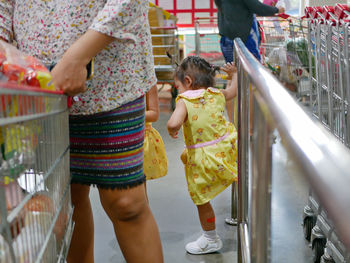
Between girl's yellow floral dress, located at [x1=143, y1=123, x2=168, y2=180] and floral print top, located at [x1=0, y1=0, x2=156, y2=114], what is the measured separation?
0.92m

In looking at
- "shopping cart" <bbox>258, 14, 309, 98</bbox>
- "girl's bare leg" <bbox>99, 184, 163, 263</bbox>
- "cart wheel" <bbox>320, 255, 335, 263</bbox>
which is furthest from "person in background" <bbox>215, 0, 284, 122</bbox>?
"girl's bare leg" <bbox>99, 184, 163, 263</bbox>

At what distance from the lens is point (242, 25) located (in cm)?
295

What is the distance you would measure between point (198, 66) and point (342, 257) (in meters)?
1.11

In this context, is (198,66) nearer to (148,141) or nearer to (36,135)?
(148,141)

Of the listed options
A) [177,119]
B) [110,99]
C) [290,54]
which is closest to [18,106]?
[110,99]

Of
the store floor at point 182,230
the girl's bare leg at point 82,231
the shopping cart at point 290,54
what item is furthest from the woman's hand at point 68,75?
the shopping cart at point 290,54

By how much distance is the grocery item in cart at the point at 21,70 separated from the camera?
0.74 m

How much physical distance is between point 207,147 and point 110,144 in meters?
0.89

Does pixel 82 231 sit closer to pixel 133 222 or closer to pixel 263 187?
pixel 133 222

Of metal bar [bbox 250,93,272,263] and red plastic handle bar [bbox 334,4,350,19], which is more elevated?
red plastic handle bar [bbox 334,4,350,19]

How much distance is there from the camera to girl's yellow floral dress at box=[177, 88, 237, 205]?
6.06 feet

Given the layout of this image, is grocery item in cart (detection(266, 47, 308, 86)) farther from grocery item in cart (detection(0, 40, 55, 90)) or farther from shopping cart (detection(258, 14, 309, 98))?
grocery item in cart (detection(0, 40, 55, 90))

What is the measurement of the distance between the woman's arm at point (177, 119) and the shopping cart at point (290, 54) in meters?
0.78

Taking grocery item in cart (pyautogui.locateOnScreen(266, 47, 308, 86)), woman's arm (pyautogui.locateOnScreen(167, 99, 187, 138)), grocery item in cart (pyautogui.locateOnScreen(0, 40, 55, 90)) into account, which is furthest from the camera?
grocery item in cart (pyautogui.locateOnScreen(266, 47, 308, 86))
